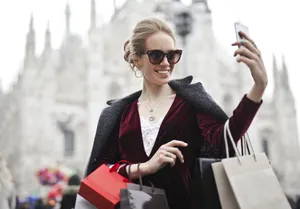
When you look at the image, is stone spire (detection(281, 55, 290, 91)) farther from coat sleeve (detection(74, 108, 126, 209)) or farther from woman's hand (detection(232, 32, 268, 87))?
woman's hand (detection(232, 32, 268, 87))

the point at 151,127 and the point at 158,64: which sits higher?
the point at 158,64

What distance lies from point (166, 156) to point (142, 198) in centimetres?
14

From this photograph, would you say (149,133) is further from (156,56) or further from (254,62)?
(254,62)

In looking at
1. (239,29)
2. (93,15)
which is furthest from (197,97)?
(93,15)

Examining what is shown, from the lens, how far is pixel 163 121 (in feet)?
4.71

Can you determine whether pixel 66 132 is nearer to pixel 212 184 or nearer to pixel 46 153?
pixel 46 153

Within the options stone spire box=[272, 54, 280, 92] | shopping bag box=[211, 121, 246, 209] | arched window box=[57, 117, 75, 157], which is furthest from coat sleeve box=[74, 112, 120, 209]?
stone spire box=[272, 54, 280, 92]

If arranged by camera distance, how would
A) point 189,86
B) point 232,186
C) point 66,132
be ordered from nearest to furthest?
point 232,186 < point 189,86 < point 66,132

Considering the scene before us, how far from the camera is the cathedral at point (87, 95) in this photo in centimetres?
1823

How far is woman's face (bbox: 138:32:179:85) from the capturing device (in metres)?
1.45

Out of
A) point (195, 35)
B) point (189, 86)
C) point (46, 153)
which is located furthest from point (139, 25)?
point (195, 35)

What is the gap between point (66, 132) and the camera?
1981 centimetres

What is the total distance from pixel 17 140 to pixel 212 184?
18.1m

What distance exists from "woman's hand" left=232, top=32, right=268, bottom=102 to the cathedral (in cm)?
1321
